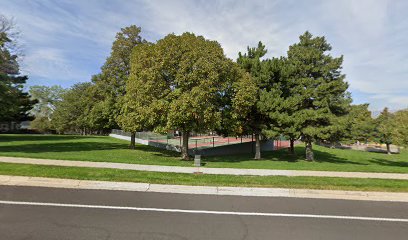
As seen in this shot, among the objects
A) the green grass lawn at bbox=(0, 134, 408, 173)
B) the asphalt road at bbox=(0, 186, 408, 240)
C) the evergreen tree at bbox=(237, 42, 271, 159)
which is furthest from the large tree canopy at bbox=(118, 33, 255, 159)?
the asphalt road at bbox=(0, 186, 408, 240)

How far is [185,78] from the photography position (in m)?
16.9

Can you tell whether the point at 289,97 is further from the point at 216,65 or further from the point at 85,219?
the point at 85,219

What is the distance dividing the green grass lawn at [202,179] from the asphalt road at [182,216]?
1.25m

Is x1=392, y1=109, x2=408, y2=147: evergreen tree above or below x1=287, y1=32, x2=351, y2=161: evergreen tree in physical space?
below

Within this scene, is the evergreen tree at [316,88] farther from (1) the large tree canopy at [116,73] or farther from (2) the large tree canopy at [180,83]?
(1) the large tree canopy at [116,73]

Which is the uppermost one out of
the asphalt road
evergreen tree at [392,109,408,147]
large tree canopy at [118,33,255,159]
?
large tree canopy at [118,33,255,159]

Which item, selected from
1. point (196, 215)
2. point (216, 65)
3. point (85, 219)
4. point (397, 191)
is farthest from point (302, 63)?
point (85, 219)

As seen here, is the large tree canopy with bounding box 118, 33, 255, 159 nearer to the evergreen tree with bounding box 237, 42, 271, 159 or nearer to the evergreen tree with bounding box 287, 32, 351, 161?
the evergreen tree with bounding box 237, 42, 271, 159

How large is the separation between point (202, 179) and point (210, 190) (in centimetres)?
125

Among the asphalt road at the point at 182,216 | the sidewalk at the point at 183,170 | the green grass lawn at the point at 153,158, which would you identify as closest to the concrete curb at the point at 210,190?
the asphalt road at the point at 182,216

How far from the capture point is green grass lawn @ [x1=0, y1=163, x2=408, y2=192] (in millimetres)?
10031

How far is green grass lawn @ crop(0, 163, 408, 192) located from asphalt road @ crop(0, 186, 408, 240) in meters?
1.25

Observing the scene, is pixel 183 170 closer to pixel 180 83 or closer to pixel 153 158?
pixel 180 83

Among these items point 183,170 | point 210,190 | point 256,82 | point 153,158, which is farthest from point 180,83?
point 210,190
